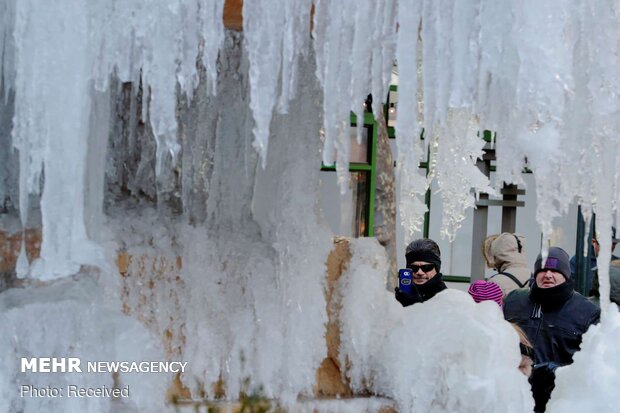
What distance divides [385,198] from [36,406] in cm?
465

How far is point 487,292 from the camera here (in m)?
5.54

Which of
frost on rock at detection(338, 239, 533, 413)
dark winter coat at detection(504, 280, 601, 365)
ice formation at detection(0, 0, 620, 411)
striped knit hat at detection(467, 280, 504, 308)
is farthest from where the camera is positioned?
striped knit hat at detection(467, 280, 504, 308)

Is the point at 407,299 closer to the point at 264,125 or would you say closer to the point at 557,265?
the point at 557,265

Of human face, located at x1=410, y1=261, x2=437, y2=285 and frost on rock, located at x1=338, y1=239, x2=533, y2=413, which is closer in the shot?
frost on rock, located at x1=338, y1=239, x2=533, y2=413

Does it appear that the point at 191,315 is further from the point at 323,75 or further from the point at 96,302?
the point at 323,75

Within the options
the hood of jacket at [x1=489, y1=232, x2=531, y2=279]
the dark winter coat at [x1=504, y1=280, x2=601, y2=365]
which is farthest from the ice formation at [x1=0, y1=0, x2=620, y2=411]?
the hood of jacket at [x1=489, y1=232, x2=531, y2=279]

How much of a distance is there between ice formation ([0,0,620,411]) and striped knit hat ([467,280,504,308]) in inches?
42.8

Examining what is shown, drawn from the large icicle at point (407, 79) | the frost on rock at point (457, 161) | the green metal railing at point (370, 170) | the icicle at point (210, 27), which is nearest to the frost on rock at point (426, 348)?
the frost on rock at point (457, 161)

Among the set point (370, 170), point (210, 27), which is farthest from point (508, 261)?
point (210, 27)

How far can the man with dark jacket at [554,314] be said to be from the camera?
4.70m

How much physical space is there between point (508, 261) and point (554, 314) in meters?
1.49

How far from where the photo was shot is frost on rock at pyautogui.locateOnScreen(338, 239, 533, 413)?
13.6 feet

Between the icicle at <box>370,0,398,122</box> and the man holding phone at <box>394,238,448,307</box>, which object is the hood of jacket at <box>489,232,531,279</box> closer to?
the man holding phone at <box>394,238,448,307</box>

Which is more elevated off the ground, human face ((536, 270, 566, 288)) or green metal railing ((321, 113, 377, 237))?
green metal railing ((321, 113, 377, 237))
